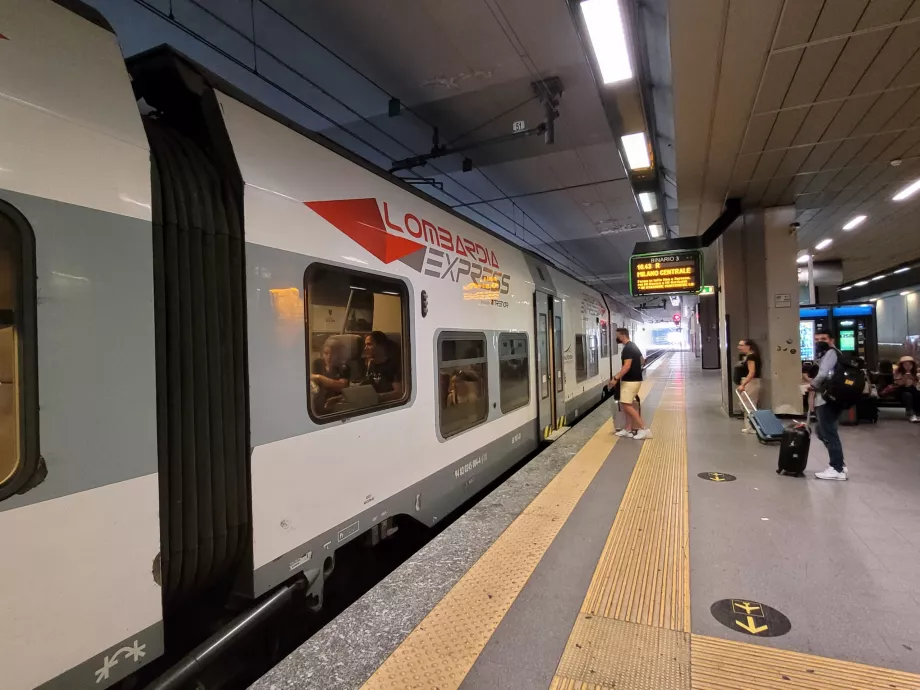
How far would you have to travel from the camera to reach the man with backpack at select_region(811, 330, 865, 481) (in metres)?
4.80

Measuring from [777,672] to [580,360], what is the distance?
7.81 meters

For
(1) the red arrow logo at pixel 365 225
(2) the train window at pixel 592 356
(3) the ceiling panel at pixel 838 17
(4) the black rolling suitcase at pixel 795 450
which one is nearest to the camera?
(1) the red arrow logo at pixel 365 225

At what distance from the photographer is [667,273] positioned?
403 inches

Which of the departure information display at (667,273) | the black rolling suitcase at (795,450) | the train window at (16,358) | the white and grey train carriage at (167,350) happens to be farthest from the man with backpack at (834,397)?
the train window at (16,358)

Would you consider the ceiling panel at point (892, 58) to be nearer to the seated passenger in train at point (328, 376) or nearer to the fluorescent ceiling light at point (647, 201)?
the seated passenger in train at point (328, 376)

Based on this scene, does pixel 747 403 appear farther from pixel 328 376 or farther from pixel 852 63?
pixel 328 376

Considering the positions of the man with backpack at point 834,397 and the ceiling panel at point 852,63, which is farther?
the man with backpack at point 834,397

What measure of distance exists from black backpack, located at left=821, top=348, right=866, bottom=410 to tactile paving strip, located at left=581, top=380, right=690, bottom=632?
161cm

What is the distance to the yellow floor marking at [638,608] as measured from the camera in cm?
213

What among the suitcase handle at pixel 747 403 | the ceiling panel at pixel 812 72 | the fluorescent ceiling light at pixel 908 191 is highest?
the fluorescent ceiling light at pixel 908 191

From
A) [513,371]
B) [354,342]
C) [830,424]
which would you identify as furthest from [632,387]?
[354,342]

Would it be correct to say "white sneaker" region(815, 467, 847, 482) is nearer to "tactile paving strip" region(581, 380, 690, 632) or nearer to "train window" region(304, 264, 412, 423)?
"tactile paving strip" region(581, 380, 690, 632)

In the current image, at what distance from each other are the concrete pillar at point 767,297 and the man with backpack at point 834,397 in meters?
3.60

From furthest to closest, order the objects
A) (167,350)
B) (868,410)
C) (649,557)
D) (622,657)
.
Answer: (868,410) → (649,557) → (622,657) → (167,350)
